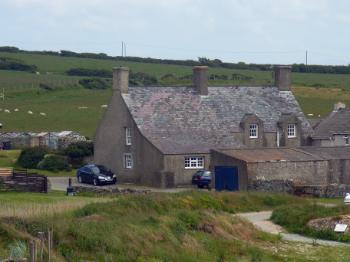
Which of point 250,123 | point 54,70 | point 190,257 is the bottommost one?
point 190,257

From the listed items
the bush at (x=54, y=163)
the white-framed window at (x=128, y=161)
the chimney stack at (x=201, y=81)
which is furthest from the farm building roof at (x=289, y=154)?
the bush at (x=54, y=163)

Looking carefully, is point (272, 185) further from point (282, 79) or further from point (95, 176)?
point (282, 79)

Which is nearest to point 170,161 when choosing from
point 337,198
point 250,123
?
point 250,123

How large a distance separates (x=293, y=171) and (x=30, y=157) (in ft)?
60.3

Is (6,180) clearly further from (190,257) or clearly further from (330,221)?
(190,257)

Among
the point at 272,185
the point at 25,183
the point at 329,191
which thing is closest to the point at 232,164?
the point at 272,185

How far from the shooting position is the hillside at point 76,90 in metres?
99.2

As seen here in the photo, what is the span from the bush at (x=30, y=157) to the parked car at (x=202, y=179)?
12589mm

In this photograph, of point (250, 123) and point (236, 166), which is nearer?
point (236, 166)

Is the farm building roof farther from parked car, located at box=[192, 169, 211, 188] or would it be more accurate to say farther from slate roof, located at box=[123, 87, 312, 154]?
slate roof, located at box=[123, 87, 312, 154]

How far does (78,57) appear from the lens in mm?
165875

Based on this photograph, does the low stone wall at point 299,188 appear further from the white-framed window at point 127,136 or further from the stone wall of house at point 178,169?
the white-framed window at point 127,136

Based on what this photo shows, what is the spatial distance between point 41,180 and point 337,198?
14.1 metres

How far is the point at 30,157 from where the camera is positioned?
7275cm
